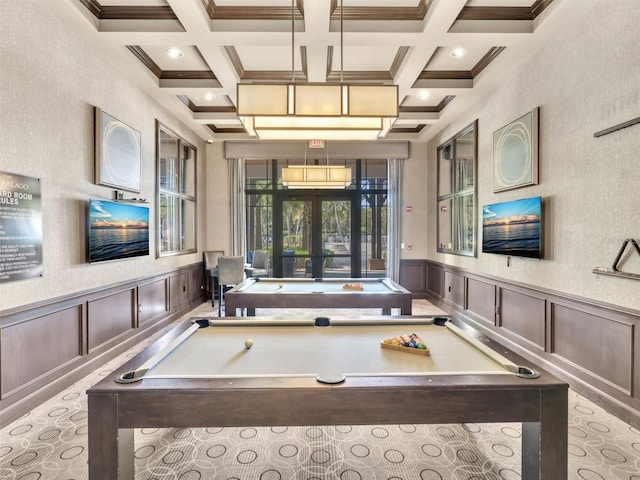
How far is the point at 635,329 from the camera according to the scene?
247 cm

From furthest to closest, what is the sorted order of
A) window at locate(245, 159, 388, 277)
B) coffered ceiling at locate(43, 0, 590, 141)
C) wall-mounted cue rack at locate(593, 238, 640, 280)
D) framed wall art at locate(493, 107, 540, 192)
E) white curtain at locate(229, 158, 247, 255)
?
window at locate(245, 159, 388, 277) < white curtain at locate(229, 158, 247, 255) < framed wall art at locate(493, 107, 540, 192) < coffered ceiling at locate(43, 0, 590, 141) < wall-mounted cue rack at locate(593, 238, 640, 280)

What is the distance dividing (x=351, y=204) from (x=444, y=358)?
5.93 metres

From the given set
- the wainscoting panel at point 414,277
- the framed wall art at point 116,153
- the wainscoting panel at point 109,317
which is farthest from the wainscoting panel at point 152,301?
the wainscoting panel at point 414,277

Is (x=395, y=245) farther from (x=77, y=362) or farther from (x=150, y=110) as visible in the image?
(x=77, y=362)

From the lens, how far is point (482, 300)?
192 inches

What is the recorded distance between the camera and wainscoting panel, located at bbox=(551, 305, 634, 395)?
2564 millimetres

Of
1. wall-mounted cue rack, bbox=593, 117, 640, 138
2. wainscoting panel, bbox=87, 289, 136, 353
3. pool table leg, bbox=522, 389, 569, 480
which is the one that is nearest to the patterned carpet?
pool table leg, bbox=522, 389, 569, 480

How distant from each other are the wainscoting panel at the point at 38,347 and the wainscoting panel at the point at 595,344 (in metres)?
4.49

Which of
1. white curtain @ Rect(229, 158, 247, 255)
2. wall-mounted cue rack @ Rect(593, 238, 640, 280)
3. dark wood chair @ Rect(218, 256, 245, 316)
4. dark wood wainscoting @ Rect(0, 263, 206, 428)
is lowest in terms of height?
dark wood wainscoting @ Rect(0, 263, 206, 428)

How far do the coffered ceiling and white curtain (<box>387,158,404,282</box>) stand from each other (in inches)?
106

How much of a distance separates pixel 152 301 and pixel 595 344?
196 inches

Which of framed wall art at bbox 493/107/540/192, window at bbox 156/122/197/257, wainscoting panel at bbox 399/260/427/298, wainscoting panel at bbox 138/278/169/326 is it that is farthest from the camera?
wainscoting panel at bbox 399/260/427/298

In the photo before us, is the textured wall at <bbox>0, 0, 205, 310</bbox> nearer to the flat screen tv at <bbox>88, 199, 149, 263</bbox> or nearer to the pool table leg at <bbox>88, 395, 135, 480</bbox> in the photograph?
the flat screen tv at <bbox>88, 199, 149, 263</bbox>

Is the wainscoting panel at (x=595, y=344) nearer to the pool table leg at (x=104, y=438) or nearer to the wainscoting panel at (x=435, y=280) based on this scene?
the wainscoting panel at (x=435, y=280)
